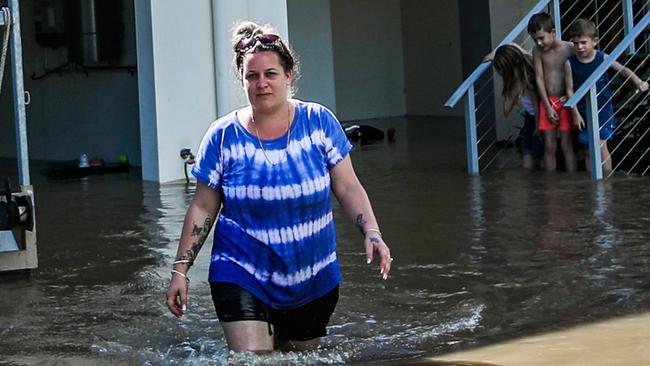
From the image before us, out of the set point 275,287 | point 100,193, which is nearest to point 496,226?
point 275,287

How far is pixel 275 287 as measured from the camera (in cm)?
543

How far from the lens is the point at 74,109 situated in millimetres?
17000

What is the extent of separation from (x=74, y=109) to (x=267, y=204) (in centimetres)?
1211

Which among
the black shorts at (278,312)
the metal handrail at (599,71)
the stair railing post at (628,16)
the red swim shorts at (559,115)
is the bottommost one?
the black shorts at (278,312)

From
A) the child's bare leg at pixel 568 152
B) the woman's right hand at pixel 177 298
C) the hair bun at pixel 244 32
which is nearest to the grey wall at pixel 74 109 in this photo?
the child's bare leg at pixel 568 152

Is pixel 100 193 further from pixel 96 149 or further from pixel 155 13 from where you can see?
pixel 96 149

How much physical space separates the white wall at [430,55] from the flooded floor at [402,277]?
34.2 ft

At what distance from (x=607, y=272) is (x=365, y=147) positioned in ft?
33.3

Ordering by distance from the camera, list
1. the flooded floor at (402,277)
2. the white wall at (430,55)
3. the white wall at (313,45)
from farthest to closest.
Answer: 1. the white wall at (430,55)
2. the white wall at (313,45)
3. the flooded floor at (402,277)

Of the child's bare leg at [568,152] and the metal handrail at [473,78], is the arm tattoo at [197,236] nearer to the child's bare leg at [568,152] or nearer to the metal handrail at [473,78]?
the metal handrail at [473,78]

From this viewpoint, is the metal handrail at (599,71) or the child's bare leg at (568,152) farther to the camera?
the child's bare leg at (568,152)

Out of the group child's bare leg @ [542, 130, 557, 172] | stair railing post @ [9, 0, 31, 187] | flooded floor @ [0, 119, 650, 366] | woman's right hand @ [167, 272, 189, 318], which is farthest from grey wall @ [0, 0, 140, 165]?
woman's right hand @ [167, 272, 189, 318]

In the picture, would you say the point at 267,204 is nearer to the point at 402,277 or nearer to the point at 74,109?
the point at 402,277

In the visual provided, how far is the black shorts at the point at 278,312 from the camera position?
5.33 metres
